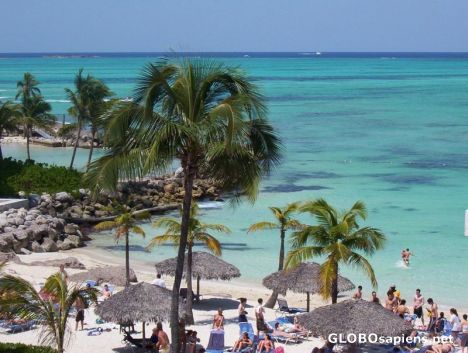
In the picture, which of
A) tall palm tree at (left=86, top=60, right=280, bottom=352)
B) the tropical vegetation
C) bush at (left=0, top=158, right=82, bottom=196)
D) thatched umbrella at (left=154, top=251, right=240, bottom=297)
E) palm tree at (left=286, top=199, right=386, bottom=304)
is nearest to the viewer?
tall palm tree at (left=86, top=60, right=280, bottom=352)

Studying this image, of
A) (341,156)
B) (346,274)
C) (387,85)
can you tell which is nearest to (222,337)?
(346,274)

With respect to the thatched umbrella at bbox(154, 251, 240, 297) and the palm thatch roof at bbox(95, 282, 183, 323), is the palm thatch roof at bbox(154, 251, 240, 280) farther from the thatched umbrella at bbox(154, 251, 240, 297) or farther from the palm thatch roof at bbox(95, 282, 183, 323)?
the palm thatch roof at bbox(95, 282, 183, 323)

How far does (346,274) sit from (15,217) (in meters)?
12.0

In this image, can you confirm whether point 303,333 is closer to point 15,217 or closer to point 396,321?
point 396,321

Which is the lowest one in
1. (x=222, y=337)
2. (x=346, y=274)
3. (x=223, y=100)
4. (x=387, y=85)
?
(x=222, y=337)

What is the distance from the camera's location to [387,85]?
132375 millimetres

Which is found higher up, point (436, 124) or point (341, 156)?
point (436, 124)

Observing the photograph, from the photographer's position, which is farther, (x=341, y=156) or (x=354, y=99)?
(x=354, y=99)

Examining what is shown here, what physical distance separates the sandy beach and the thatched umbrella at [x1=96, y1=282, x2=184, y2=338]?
110cm

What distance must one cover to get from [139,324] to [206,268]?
2.47 metres

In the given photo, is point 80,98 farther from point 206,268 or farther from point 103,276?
point 206,268

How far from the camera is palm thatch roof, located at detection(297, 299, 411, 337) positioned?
14828 mm

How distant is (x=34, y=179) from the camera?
33844mm

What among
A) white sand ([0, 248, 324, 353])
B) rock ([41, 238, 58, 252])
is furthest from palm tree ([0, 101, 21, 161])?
white sand ([0, 248, 324, 353])
